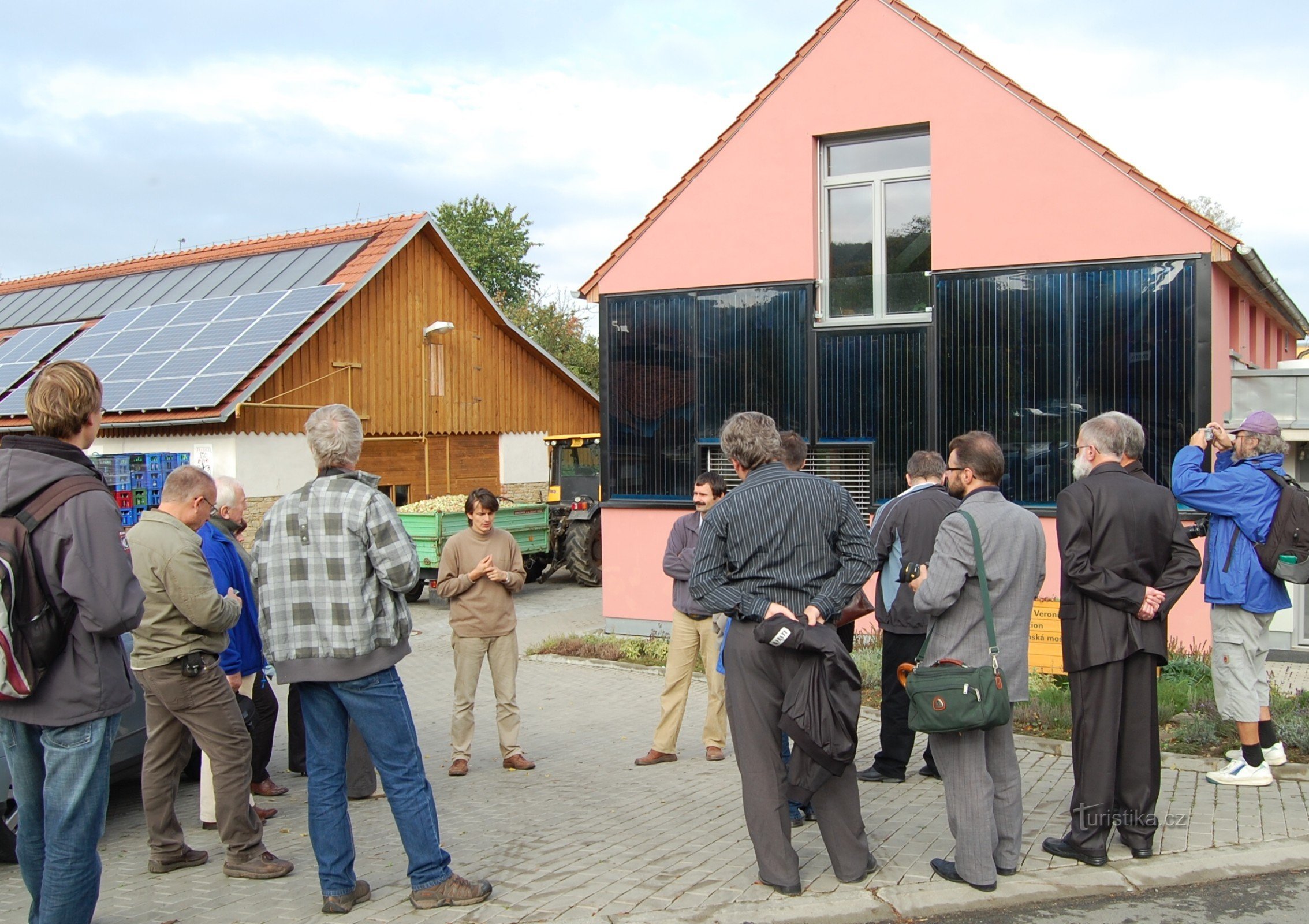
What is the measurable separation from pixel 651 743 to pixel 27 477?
4806 mm

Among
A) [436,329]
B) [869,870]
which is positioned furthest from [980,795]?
[436,329]

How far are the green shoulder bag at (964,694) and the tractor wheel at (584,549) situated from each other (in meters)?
13.4

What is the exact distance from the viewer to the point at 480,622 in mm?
7047

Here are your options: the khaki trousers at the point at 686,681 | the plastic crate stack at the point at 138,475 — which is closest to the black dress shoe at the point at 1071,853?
the khaki trousers at the point at 686,681

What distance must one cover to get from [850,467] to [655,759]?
544 cm

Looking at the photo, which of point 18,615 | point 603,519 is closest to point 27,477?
point 18,615

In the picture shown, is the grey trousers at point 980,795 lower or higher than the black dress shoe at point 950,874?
higher

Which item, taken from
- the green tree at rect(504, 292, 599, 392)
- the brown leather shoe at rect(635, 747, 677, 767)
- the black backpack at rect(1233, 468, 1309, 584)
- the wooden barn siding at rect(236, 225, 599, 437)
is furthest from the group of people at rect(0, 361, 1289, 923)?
the green tree at rect(504, 292, 599, 392)

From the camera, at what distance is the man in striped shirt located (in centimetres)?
441

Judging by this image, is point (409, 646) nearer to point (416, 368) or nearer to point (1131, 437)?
point (1131, 437)

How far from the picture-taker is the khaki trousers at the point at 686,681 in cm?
699

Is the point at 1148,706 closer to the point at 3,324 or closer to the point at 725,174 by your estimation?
the point at 725,174

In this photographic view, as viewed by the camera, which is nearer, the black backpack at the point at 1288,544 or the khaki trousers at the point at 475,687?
the black backpack at the point at 1288,544

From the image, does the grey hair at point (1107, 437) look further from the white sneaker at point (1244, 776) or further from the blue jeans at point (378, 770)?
the blue jeans at point (378, 770)
